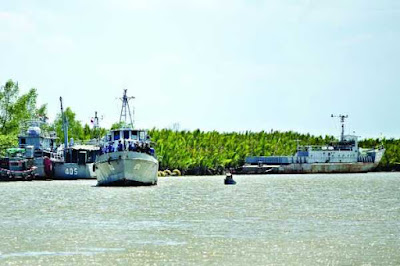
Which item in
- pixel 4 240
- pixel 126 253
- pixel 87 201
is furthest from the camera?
pixel 87 201

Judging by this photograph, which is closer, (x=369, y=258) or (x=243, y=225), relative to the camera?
(x=369, y=258)

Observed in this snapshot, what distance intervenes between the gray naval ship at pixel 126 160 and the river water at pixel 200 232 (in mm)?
23516

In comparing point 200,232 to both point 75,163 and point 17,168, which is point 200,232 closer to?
point 17,168

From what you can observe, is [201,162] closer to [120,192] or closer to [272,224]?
[120,192]

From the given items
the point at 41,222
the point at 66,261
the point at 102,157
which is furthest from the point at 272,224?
the point at 102,157

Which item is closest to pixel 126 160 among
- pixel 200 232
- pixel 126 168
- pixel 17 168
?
pixel 126 168

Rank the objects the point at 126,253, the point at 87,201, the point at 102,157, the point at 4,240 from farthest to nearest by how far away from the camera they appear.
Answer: the point at 102,157 → the point at 87,201 → the point at 4,240 → the point at 126,253

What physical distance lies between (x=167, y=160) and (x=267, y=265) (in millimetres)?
154386

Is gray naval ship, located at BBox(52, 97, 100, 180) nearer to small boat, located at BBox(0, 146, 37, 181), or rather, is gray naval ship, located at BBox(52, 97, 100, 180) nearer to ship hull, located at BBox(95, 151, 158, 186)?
small boat, located at BBox(0, 146, 37, 181)

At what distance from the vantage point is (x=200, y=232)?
48750 millimetres

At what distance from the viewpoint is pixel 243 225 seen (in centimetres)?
5272

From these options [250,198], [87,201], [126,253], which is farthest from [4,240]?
[250,198]

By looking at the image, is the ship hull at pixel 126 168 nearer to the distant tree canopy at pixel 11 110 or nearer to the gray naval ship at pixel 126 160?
the gray naval ship at pixel 126 160

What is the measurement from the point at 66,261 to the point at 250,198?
46.2 m
